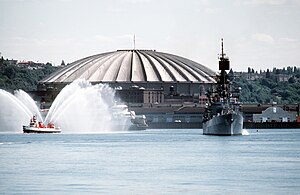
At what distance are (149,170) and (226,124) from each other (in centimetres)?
6219

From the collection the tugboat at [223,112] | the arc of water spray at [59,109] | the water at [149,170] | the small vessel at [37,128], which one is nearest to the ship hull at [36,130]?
the small vessel at [37,128]

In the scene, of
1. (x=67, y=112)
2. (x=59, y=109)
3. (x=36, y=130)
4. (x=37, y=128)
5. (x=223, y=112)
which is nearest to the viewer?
(x=223, y=112)

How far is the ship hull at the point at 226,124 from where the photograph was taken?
130000mm

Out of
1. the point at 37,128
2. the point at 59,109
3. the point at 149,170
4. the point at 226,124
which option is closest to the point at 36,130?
the point at 37,128

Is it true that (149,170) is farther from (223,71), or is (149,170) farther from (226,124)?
(223,71)

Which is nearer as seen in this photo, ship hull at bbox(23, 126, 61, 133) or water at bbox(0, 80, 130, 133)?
ship hull at bbox(23, 126, 61, 133)

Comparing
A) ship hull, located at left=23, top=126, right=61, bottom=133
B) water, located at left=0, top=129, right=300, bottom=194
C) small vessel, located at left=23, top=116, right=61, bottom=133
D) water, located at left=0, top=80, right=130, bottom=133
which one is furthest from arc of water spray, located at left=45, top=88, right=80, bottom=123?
water, located at left=0, top=129, right=300, bottom=194

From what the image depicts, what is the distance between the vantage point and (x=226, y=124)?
430 ft

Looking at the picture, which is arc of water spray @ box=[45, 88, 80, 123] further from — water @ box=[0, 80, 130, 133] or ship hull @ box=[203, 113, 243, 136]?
ship hull @ box=[203, 113, 243, 136]

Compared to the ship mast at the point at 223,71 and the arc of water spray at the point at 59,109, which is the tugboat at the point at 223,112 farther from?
the arc of water spray at the point at 59,109

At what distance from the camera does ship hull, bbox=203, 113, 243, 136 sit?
13000 cm

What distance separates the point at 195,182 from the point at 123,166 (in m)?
12.2

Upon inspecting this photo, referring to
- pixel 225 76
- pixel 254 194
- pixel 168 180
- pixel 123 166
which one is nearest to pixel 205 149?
pixel 123 166

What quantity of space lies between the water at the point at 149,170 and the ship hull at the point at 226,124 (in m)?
32.2
